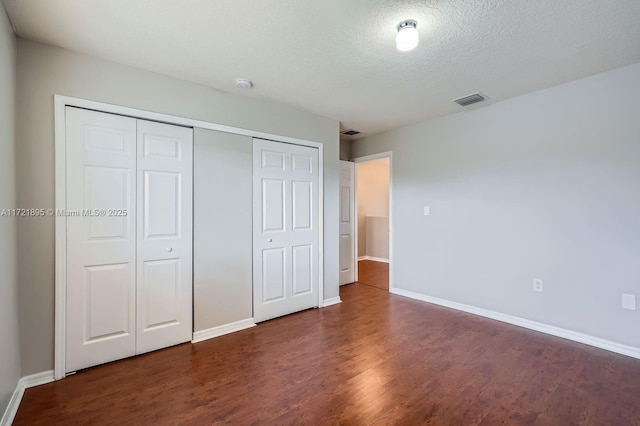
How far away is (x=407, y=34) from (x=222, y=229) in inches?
89.8

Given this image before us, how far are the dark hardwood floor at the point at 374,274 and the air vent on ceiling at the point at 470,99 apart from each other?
9.17 ft

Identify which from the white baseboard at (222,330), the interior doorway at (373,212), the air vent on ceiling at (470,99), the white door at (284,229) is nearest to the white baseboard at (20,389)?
the white baseboard at (222,330)

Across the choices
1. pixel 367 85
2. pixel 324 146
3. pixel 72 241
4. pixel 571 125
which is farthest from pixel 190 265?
pixel 571 125

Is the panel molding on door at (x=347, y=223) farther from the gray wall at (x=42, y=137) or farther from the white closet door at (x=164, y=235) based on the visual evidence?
the gray wall at (x=42, y=137)

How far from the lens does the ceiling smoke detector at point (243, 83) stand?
2682mm

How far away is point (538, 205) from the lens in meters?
2.97

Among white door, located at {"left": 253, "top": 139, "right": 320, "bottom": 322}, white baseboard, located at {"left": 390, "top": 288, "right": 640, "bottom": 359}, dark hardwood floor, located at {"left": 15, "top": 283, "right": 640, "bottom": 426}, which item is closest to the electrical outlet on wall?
white baseboard, located at {"left": 390, "top": 288, "right": 640, "bottom": 359}

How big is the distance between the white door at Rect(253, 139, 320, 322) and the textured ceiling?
0.81 m

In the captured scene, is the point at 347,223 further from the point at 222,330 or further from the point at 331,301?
the point at 222,330

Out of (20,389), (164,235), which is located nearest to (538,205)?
(164,235)

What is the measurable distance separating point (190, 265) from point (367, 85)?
2.41 meters

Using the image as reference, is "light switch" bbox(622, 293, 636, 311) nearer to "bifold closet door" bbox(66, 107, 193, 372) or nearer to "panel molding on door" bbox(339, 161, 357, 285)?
"panel molding on door" bbox(339, 161, 357, 285)

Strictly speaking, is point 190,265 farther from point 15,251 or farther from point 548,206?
point 548,206

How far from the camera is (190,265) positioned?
270cm
